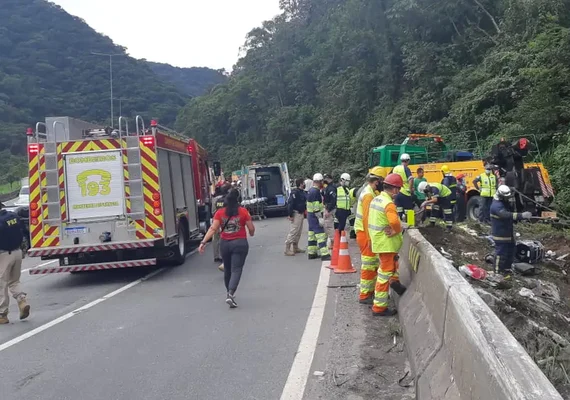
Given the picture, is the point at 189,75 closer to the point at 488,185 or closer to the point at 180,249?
the point at 488,185

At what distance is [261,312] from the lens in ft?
25.4

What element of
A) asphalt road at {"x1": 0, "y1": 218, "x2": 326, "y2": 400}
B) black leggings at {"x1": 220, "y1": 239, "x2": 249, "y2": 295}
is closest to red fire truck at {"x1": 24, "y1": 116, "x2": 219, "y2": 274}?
asphalt road at {"x1": 0, "y1": 218, "x2": 326, "y2": 400}

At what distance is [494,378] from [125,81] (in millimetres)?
87554

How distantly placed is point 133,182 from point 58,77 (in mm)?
75370

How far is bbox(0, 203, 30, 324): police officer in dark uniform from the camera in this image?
26.5 ft

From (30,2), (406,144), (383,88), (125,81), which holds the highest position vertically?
(30,2)

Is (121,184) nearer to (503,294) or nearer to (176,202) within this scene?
(176,202)

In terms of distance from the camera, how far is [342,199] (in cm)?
1234

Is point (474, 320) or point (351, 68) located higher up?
point (351, 68)

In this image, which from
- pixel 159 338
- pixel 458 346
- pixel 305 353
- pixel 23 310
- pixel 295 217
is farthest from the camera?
pixel 295 217

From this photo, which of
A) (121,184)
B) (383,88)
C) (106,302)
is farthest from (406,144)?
(383,88)

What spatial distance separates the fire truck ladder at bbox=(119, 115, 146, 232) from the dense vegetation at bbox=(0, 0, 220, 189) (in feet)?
178

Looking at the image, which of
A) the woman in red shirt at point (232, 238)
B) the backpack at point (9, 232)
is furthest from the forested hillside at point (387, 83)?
the backpack at point (9, 232)

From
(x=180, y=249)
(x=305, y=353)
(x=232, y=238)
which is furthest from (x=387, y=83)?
(x=305, y=353)
